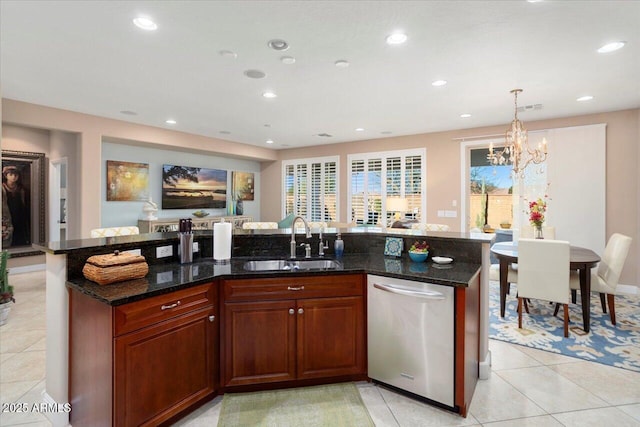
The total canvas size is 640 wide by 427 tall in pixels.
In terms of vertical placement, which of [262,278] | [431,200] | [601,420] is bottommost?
[601,420]

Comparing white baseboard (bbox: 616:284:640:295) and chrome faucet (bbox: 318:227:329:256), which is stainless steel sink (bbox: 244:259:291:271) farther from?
white baseboard (bbox: 616:284:640:295)

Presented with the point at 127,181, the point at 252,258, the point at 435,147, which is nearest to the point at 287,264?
the point at 252,258

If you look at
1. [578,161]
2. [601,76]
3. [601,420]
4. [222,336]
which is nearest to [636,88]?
[601,76]

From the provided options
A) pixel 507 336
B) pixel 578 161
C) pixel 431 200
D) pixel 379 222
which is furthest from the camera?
pixel 379 222

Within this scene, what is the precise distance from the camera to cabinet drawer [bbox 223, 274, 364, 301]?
219cm

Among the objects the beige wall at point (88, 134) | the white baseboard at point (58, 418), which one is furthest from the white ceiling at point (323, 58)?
the white baseboard at point (58, 418)

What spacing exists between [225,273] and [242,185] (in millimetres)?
6760

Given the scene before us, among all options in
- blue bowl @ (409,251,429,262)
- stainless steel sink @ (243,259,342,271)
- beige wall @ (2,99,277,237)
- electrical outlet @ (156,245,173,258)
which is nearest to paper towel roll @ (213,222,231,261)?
stainless steel sink @ (243,259,342,271)

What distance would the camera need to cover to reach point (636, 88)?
12.9 ft

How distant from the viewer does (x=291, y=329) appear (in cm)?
226

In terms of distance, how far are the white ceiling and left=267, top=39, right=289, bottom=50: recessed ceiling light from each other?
7cm

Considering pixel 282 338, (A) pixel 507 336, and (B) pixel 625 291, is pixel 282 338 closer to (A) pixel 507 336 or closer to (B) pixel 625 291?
(A) pixel 507 336

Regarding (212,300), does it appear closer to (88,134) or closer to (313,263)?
(313,263)

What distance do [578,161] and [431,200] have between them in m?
2.42
